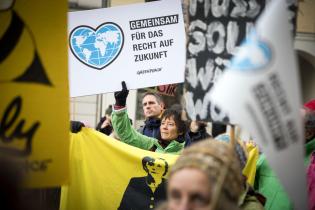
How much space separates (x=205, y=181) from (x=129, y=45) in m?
2.43

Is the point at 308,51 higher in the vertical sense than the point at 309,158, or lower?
higher

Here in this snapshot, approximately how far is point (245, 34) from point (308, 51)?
957 cm

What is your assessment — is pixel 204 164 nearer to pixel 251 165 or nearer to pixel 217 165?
pixel 217 165

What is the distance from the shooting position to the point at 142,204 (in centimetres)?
368

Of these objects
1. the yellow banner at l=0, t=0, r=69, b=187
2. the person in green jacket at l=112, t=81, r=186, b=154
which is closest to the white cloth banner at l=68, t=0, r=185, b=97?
the person in green jacket at l=112, t=81, r=186, b=154

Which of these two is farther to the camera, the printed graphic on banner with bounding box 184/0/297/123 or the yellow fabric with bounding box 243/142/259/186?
the yellow fabric with bounding box 243/142/259/186

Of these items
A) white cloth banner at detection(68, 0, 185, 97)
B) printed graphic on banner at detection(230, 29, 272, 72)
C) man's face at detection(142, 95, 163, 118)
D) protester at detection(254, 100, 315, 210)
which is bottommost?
protester at detection(254, 100, 315, 210)

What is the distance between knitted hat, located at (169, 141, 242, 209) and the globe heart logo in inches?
86.8

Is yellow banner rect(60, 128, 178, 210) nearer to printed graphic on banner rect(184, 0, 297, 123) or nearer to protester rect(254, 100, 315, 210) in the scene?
protester rect(254, 100, 315, 210)

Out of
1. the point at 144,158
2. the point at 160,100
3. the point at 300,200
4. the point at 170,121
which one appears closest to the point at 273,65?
the point at 300,200

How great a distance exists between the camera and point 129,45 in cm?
425

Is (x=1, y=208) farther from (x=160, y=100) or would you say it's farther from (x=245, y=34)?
(x=160, y=100)

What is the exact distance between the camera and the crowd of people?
2018mm

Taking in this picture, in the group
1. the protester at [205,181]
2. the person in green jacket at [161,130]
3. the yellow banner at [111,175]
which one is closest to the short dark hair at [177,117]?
the person in green jacket at [161,130]
